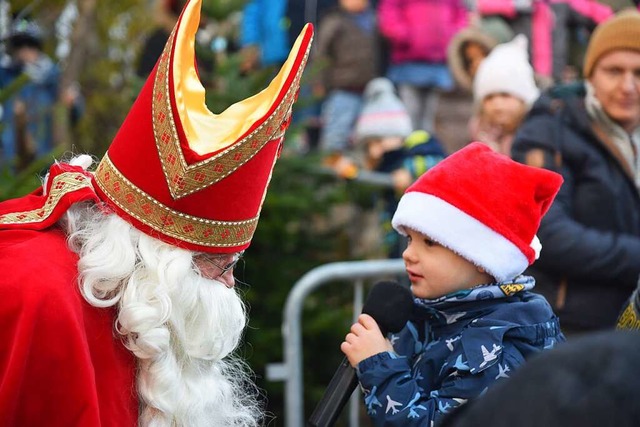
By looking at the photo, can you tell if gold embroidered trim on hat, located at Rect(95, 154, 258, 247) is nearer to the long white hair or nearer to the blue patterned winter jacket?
the long white hair

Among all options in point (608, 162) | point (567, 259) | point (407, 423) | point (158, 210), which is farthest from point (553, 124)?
point (158, 210)

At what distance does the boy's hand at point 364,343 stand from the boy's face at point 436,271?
185 millimetres

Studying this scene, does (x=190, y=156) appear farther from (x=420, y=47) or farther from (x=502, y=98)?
(x=420, y=47)

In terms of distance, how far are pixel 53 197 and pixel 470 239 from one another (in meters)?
1.24

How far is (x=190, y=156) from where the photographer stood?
8.21 feet

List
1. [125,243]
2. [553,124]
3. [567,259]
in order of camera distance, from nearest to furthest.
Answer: [125,243] < [567,259] < [553,124]

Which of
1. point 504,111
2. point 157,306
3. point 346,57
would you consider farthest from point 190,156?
point 346,57

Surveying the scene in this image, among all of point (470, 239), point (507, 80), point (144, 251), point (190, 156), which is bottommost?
point (507, 80)

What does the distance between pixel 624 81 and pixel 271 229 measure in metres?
2.65

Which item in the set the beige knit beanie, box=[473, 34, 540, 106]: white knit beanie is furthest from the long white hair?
box=[473, 34, 540, 106]: white knit beanie

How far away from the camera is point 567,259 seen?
4.07 meters

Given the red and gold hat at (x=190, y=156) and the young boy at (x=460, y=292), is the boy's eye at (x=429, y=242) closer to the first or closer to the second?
the young boy at (x=460, y=292)

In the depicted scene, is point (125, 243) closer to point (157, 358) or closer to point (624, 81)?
point (157, 358)

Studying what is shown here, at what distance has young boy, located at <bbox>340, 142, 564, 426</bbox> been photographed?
2.76 metres
